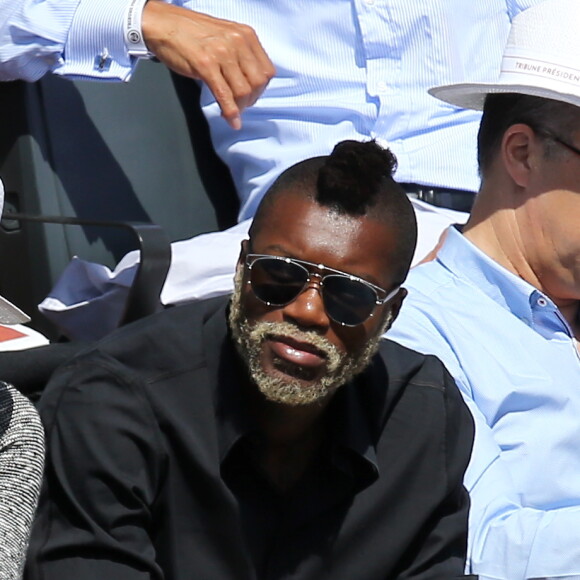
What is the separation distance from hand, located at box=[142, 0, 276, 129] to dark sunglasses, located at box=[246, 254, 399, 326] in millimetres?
655

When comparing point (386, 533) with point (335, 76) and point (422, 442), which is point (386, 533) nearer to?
point (422, 442)

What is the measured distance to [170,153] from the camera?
3.28 metres

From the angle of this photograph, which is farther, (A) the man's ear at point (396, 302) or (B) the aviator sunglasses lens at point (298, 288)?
(A) the man's ear at point (396, 302)

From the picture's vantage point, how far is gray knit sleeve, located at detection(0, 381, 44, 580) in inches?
77.2

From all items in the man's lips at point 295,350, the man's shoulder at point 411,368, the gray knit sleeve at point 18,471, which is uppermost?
the man's lips at point 295,350

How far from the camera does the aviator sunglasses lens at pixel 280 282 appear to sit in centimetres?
213

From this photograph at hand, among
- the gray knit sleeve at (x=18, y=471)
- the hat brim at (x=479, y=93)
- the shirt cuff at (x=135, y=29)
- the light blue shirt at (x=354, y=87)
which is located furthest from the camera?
the light blue shirt at (x=354, y=87)

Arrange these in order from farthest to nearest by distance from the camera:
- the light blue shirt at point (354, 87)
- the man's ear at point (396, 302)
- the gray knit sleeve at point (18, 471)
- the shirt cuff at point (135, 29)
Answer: the light blue shirt at point (354, 87), the shirt cuff at point (135, 29), the man's ear at point (396, 302), the gray knit sleeve at point (18, 471)

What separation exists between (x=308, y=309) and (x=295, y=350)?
67 mm

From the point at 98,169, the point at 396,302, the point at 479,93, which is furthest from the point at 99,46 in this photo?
the point at 396,302

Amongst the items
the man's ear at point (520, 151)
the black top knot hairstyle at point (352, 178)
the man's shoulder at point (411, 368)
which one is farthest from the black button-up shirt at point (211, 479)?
the man's ear at point (520, 151)

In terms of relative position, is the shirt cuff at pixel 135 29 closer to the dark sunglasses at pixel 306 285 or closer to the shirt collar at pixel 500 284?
the shirt collar at pixel 500 284

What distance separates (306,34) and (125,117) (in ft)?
1.57

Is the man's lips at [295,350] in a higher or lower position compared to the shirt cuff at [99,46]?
lower
